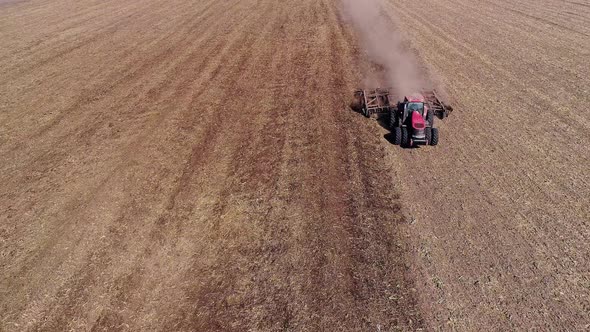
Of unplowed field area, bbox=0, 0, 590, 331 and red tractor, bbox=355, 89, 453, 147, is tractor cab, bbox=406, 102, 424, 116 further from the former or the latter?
unplowed field area, bbox=0, 0, 590, 331

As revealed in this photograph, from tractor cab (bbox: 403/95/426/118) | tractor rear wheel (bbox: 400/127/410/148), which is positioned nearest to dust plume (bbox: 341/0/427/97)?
tractor cab (bbox: 403/95/426/118)

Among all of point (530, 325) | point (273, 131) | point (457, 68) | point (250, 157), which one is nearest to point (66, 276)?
point (250, 157)

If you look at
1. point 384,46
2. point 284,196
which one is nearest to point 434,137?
point 284,196

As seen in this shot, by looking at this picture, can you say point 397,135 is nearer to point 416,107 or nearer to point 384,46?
point 416,107

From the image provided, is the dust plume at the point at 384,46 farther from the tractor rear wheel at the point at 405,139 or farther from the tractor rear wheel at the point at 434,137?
the tractor rear wheel at the point at 434,137

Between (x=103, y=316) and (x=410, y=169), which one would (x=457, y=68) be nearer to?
(x=410, y=169)

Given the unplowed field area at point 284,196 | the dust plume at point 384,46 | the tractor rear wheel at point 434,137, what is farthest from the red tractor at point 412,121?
the dust plume at point 384,46
